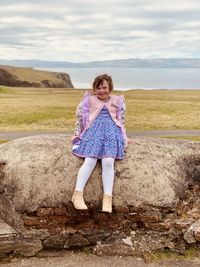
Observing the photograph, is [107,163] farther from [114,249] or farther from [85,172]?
[114,249]

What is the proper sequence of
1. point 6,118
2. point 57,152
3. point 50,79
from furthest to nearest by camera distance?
1. point 50,79
2. point 6,118
3. point 57,152

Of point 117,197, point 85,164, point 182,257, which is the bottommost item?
point 182,257

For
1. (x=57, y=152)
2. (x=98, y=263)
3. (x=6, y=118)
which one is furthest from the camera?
(x=6, y=118)

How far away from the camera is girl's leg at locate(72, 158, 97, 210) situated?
6.36 m

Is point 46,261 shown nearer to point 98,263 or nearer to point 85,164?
point 98,263

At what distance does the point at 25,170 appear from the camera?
6.69m

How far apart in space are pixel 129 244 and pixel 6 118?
23.0 m

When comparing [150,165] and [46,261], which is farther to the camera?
[150,165]

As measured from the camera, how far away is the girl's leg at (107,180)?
636 cm

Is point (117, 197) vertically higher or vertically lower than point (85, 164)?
lower

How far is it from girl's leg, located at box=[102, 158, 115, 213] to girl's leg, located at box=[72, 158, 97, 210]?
18cm

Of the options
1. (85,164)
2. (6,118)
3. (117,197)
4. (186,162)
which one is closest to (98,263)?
(117,197)

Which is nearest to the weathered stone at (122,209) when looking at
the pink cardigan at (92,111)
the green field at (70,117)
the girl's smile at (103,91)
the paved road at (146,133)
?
the pink cardigan at (92,111)

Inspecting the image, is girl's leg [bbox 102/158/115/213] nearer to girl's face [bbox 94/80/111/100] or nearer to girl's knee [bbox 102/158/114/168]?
girl's knee [bbox 102/158/114/168]
